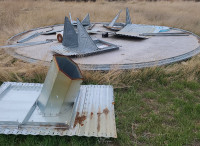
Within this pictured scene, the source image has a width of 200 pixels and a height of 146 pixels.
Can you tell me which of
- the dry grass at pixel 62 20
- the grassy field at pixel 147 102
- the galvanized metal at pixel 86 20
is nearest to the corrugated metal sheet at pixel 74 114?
the grassy field at pixel 147 102

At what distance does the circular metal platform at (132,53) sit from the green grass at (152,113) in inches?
16.8

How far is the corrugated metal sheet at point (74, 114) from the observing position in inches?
121

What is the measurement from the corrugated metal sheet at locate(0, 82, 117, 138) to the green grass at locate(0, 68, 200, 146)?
14 centimetres

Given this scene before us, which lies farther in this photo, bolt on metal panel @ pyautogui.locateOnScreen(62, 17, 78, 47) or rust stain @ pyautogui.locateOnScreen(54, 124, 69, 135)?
bolt on metal panel @ pyautogui.locateOnScreen(62, 17, 78, 47)

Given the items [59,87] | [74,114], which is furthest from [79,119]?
[59,87]

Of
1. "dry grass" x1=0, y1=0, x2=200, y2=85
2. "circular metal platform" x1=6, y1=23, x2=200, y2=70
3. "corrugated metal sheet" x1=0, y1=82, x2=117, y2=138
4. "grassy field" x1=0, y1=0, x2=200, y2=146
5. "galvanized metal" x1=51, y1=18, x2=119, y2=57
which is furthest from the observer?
"galvanized metal" x1=51, y1=18, x2=119, y2=57

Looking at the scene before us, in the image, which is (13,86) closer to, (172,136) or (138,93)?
(138,93)

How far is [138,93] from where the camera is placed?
14.9 feet

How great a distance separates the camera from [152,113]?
3.84m

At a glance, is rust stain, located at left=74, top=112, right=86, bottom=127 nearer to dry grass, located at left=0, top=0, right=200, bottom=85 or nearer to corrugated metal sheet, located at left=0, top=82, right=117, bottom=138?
corrugated metal sheet, located at left=0, top=82, right=117, bottom=138

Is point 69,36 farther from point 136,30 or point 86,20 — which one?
point 86,20

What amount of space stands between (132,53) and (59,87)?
11.1 feet

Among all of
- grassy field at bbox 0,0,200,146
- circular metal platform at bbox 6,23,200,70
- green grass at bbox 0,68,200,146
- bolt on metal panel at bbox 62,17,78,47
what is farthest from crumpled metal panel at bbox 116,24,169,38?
green grass at bbox 0,68,200,146

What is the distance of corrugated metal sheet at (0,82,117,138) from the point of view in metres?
3.07
